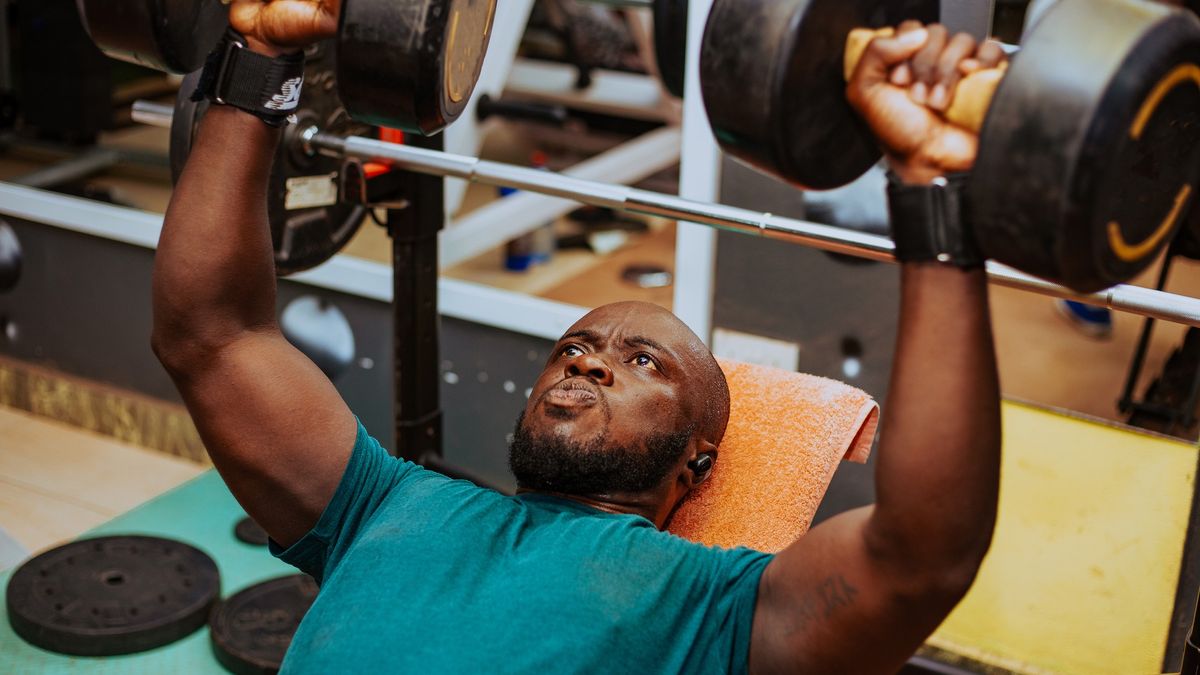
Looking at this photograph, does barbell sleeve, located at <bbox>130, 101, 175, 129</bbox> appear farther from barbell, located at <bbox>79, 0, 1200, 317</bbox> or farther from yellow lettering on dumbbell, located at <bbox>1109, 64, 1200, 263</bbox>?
yellow lettering on dumbbell, located at <bbox>1109, 64, 1200, 263</bbox>

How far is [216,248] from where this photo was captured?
4.80ft

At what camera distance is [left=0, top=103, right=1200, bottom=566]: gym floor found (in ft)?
10.5

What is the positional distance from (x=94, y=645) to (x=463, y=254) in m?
1.41

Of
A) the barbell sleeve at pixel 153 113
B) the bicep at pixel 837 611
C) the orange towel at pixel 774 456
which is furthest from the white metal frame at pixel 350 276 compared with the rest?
the bicep at pixel 837 611

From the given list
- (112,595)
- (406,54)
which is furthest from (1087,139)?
(112,595)

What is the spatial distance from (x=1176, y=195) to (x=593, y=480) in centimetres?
77

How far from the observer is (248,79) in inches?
56.5

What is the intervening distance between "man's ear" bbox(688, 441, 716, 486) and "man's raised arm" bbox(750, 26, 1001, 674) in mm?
579

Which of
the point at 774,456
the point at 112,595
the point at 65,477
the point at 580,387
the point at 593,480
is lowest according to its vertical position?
the point at 65,477

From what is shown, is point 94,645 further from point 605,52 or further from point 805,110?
point 605,52

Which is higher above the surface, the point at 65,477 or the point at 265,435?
the point at 265,435

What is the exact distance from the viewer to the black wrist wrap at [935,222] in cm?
106

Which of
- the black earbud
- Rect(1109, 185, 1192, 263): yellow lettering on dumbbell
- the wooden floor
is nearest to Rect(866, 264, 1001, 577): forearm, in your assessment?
Rect(1109, 185, 1192, 263): yellow lettering on dumbbell

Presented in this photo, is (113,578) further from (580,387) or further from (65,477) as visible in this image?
(580,387)
